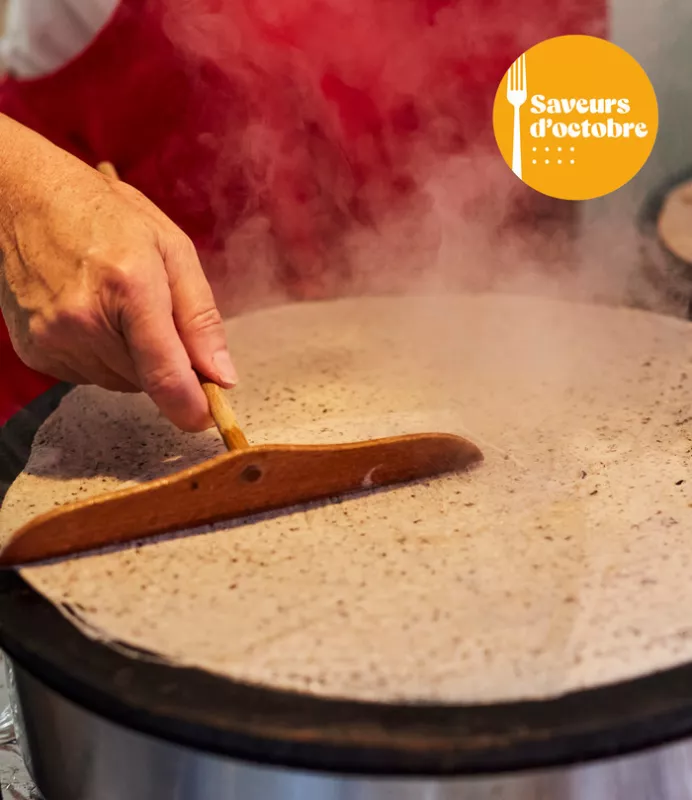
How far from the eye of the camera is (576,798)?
55 cm

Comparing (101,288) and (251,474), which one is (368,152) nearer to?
(101,288)

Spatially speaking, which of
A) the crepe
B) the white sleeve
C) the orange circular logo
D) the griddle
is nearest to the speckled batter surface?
the griddle

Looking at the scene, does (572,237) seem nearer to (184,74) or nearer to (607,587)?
(184,74)

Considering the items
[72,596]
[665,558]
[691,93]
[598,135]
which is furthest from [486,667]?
[691,93]

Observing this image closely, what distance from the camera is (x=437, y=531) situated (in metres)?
0.75

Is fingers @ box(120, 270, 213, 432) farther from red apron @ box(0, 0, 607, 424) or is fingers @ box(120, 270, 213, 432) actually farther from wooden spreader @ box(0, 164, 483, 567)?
red apron @ box(0, 0, 607, 424)

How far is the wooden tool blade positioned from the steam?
67cm

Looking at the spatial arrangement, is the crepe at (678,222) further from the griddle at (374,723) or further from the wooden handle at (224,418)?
the griddle at (374,723)

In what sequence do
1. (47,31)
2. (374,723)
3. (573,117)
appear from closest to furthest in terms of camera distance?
(374,723) → (573,117) → (47,31)

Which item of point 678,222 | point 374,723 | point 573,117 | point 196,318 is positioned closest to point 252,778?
point 374,723

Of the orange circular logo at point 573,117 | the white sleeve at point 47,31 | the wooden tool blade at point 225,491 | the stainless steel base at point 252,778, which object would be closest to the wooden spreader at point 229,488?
the wooden tool blade at point 225,491

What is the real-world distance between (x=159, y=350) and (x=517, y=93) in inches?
29.7

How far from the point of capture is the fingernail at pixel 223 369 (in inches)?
33.7

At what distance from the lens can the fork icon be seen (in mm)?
1235
